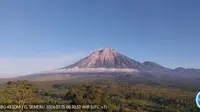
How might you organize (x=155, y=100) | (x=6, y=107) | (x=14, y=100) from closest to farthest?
(x=6, y=107)
(x=14, y=100)
(x=155, y=100)

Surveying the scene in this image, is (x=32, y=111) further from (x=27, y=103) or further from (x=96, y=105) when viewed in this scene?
(x=96, y=105)

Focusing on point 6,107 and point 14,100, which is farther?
point 14,100

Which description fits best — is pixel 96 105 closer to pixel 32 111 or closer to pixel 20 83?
pixel 32 111

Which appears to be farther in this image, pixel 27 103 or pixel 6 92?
pixel 6 92

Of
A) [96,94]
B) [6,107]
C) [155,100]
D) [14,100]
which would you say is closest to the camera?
[6,107]

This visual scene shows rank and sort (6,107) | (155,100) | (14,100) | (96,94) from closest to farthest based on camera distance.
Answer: (6,107) → (14,100) → (96,94) → (155,100)

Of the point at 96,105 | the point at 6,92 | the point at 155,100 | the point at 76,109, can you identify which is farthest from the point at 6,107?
the point at 155,100

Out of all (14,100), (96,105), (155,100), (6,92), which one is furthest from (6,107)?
(155,100)

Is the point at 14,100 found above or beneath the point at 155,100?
above

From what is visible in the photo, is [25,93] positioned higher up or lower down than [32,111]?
higher up
